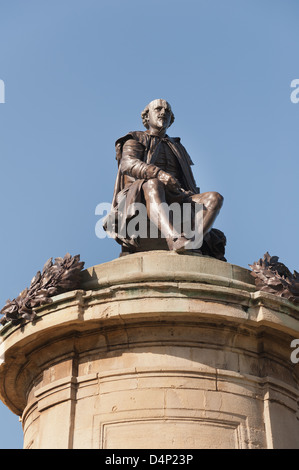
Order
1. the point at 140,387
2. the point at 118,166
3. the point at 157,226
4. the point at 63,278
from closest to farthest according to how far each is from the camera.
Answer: the point at 140,387
the point at 63,278
the point at 157,226
the point at 118,166

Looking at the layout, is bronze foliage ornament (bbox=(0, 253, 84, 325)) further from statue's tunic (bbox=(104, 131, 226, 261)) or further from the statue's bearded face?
the statue's bearded face

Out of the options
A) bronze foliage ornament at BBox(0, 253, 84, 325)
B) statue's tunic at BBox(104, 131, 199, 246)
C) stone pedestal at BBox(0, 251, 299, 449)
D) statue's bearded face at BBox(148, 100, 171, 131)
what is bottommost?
stone pedestal at BBox(0, 251, 299, 449)

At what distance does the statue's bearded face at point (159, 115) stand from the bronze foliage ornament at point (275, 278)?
4.06 metres

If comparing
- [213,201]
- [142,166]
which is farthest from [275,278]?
[142,166]

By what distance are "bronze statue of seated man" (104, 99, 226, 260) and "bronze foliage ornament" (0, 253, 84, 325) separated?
60.6 inches

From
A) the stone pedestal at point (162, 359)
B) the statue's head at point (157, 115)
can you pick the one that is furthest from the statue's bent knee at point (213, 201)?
the statue's head at point (157, 115)

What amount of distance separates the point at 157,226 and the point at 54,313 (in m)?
2.68

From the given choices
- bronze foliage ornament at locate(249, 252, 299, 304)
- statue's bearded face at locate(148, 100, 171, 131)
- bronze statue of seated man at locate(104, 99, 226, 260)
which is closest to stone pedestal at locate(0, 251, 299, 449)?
bronze foliage ornament at locate(249, 252, 299, 304)

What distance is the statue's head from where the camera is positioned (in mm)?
20469

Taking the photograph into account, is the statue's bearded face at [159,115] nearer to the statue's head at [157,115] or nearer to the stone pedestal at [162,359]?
the statue's head at [157,115]

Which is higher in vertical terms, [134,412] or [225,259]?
[225,259]
